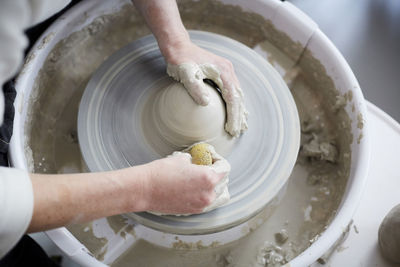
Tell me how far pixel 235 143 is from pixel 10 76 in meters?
0.81

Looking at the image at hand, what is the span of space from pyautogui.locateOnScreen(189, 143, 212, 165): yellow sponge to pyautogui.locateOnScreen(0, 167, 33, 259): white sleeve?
52 centimetres

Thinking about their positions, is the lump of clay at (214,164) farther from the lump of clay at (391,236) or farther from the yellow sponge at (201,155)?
the lump of clay at (391,236)

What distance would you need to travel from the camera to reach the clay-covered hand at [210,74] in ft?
4.22

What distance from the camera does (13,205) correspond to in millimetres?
813

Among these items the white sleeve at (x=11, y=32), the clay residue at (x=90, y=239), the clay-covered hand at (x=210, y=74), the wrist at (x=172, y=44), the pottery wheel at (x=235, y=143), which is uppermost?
the white sleeve at (x=11, y=32)

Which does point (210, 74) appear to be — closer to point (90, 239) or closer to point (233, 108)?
point (233, 108)

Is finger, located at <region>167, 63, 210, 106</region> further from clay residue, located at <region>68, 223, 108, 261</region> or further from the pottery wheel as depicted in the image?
clay residue, located at <region>68, 223, 108, 261</region>

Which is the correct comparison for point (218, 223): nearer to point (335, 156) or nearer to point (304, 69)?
point (335, 156)

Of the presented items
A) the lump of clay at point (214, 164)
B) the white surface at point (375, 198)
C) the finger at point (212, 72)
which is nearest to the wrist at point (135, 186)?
the lump of clay at point (214, 164)

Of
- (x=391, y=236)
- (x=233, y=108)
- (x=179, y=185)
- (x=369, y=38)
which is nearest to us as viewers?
(x=179, y=185)

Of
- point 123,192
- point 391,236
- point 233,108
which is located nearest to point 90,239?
point 123,192

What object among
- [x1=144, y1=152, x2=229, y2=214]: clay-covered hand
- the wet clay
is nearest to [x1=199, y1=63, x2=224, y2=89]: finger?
[x1=144, y1=152, x2=229, y2=214]: clay-covered hand

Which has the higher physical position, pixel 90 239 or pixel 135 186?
pixel 135 186

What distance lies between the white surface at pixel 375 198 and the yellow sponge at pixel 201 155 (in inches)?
32.1
